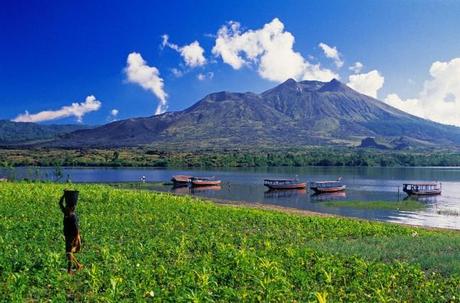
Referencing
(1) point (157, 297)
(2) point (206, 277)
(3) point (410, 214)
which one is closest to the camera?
(1) point (157, 297)

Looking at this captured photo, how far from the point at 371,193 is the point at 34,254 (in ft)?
243

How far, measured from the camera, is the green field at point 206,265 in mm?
12258

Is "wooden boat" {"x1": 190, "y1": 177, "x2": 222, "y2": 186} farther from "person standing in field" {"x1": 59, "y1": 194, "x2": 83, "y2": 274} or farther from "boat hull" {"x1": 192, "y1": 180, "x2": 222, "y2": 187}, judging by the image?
"person standing in field" {"x1": 59, "y1": 194, "x2": 83, "y2": 274}

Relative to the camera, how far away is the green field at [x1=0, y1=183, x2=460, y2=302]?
1226cm

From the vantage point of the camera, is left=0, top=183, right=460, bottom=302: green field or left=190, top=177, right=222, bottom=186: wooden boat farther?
left=190, top=177, right=222, bottom=186: wooden boat

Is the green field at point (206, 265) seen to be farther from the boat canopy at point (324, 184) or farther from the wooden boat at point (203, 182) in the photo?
the wooden boat at point (203, 182)

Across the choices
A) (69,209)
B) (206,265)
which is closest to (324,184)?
(206,265)

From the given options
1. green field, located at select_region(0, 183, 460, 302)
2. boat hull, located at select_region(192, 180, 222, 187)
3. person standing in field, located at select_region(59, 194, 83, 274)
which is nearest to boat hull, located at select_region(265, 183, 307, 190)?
boat hull, located at select_region(192, 180, 222, 187)

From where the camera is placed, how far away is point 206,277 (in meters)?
13.0

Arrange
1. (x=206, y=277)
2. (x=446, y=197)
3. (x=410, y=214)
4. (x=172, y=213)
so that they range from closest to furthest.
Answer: (x=206, y=277) < (x=172, y=213) < (x=410, y=214) < (x=446, y=197)

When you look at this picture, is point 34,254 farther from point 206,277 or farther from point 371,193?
point 371,193

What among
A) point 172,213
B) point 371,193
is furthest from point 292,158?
point 172,213

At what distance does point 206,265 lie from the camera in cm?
1498

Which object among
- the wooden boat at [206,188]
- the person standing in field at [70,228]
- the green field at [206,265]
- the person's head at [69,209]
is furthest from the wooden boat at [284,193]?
the person's head at [69,209]
